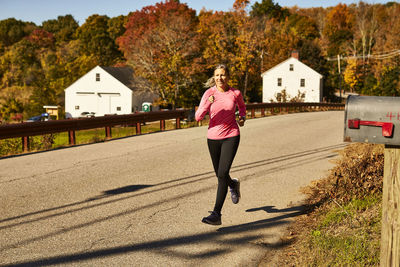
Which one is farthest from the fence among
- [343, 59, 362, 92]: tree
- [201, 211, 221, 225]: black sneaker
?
[343, 59, 362, 92]: tree

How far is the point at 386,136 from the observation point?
287 cm

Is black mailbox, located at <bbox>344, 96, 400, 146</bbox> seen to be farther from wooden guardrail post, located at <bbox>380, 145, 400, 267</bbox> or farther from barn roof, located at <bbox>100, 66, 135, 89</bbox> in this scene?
barn roof, located at <bbox>100, 66, 135, 89</bbox>

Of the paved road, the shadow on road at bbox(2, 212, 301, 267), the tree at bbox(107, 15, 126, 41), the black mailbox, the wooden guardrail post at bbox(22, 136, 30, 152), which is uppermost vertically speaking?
the tree at bbox(107, 15, 126, 41)

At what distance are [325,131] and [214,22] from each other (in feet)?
145

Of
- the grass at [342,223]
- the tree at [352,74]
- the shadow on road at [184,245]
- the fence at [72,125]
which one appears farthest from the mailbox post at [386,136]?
the tree at [352,74]

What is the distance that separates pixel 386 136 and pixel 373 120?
0.15 m

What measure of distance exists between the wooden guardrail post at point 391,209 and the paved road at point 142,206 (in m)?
1.51

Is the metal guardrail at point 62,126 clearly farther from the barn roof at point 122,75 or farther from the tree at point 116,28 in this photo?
the tree at point 116,28

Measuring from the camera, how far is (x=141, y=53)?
4544cm

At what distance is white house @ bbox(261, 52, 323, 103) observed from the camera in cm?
6016

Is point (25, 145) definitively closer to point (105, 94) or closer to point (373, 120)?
point (373, 120)

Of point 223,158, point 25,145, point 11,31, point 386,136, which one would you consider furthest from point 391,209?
point 11,31

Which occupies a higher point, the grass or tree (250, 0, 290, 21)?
tree (250, 0, 290, 21)

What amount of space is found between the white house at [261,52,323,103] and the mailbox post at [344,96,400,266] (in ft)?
190
